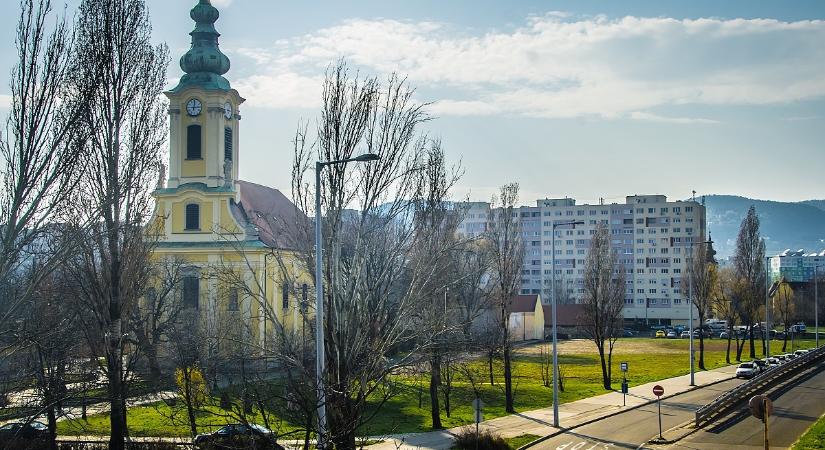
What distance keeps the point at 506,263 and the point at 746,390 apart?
1243 cm

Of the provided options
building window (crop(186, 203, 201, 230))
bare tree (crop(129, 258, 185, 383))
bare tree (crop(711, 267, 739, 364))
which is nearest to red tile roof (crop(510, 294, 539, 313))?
bare tree (crop(711, 267, 739, 364))

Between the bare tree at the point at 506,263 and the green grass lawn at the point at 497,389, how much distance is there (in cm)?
223

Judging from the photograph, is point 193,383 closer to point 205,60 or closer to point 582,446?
point 582,446

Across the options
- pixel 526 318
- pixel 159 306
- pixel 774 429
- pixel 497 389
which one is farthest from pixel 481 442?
pixel 526 318

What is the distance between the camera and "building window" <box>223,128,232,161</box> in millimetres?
56297

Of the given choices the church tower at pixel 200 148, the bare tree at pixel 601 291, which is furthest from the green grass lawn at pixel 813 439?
the church tower at pixel 200 148

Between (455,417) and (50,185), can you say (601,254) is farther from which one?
(50,185)

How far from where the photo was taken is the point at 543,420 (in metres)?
35.5

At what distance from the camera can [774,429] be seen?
29969 mm

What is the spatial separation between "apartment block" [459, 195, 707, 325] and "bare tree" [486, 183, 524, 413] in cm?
8516

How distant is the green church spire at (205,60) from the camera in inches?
2156

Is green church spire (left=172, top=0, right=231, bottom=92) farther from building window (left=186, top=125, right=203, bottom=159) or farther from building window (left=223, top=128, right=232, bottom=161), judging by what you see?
building window (left=223, top=128, right=232, bottom=161)

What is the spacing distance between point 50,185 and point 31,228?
3.45 ft

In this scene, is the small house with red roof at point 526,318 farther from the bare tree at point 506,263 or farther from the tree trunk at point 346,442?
the tree trunk at point 346,442
